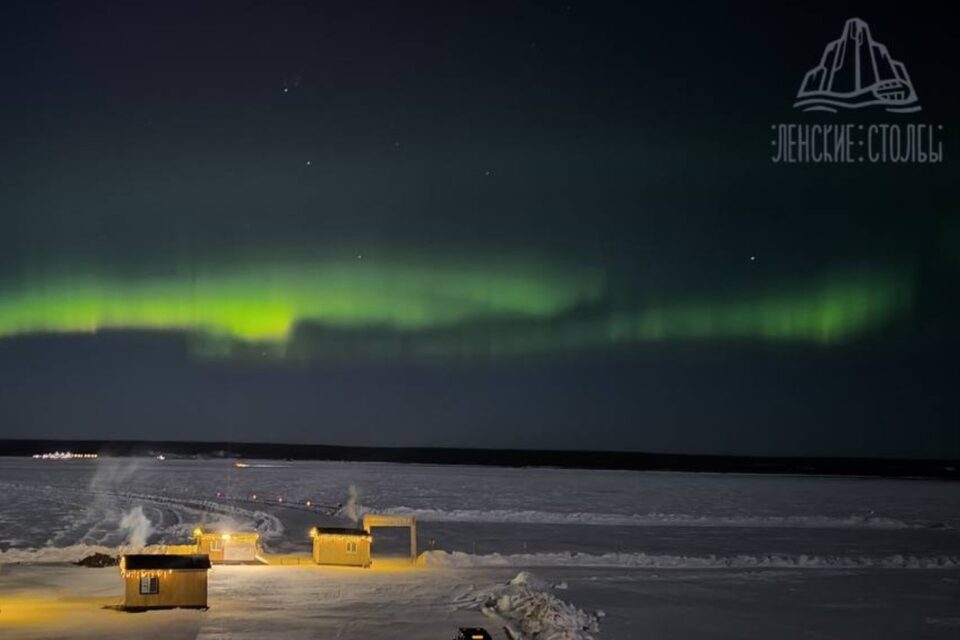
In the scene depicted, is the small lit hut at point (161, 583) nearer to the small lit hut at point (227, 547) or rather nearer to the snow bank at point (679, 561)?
the small lit hut at point (227, 547)

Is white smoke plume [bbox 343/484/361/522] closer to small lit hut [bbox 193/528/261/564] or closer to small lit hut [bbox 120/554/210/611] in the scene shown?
small lit hut [bbox 193/528/261/564]

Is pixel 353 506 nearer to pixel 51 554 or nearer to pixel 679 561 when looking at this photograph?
pixel 679 561

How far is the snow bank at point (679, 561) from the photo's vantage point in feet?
106

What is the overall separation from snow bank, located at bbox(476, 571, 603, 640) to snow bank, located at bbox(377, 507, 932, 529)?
23.6 m

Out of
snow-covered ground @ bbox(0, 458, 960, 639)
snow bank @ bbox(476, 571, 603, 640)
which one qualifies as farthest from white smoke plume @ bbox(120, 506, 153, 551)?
snow bank @ bbox(476, 571, 603, 640)

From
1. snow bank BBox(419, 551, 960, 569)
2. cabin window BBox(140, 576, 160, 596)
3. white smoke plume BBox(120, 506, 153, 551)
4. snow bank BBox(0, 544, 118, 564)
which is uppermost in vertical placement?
cabin window BBox(140, 576, 160, 596)

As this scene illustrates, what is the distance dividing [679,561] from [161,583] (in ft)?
57.6

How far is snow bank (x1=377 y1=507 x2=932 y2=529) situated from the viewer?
1957 inches

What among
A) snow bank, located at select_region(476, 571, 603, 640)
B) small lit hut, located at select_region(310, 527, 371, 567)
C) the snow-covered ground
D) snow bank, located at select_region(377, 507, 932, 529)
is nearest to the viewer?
snow bank, located at select_region(476, 571, 603, 640)

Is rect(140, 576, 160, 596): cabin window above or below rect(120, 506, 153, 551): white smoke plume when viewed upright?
above

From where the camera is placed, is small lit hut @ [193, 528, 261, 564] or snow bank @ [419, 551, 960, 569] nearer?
small lit hut @ [193, 528, 261, 564]

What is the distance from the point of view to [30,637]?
62.3ft

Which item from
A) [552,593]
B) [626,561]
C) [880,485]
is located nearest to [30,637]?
[552,593]

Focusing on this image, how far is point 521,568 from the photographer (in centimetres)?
3130
